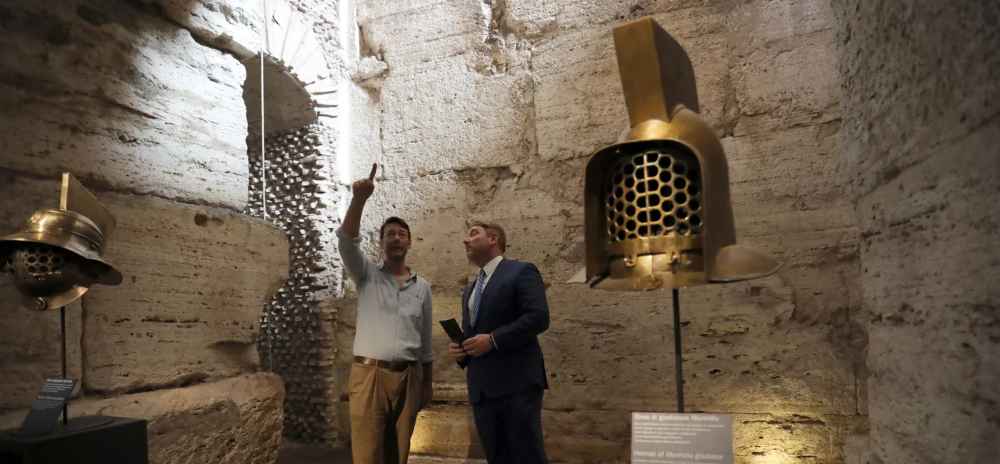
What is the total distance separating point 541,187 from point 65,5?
9.21 feet

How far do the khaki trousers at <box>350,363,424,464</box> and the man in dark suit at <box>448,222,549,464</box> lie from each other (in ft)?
1.21

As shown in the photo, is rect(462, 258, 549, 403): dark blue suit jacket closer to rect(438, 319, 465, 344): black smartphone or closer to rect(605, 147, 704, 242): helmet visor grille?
rect(438, 319, 465, 344): black smartphone

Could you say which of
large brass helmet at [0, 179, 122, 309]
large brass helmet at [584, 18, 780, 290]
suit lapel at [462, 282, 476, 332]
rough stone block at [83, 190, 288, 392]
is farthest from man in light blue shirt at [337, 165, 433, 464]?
large brass helmet at [584, 18, 780, 290]

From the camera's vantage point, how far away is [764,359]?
12.4ft

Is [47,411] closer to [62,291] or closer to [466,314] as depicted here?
[62,291]

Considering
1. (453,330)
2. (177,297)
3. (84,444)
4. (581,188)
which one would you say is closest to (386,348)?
(453,330)

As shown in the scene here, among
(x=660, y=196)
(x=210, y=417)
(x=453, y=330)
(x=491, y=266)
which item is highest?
(x=660, y=196)

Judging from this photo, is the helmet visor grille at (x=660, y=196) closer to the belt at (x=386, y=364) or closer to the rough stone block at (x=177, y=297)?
the belt at (x=386, y=364)

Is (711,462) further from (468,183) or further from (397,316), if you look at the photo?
(468,183)

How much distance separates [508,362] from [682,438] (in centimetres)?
135

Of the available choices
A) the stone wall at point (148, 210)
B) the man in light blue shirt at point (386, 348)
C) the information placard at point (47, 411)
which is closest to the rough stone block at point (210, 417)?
the stone wall at point (148, 210)

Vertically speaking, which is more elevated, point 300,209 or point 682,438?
point 300,209

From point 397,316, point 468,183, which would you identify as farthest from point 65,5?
point 468,183

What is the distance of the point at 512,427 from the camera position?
3014mm
